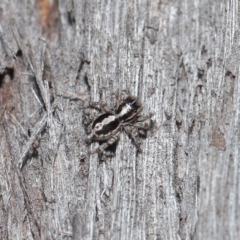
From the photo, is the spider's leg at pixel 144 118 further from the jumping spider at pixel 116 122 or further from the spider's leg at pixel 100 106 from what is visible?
the spider's leg at pixel 100 106

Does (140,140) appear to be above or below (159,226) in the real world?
above

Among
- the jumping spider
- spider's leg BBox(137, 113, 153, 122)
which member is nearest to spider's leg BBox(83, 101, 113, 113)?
the jumping spider

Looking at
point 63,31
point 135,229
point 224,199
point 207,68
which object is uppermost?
point 63,31

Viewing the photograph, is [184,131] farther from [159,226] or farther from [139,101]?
[159,226]

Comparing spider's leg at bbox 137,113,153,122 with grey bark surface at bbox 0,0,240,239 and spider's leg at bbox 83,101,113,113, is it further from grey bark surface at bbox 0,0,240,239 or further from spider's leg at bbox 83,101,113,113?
spider's leg at bbox 83,101,113,113

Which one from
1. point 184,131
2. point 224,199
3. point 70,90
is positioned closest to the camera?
point 224,199

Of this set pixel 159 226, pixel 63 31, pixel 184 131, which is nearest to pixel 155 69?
pixel 184 131
